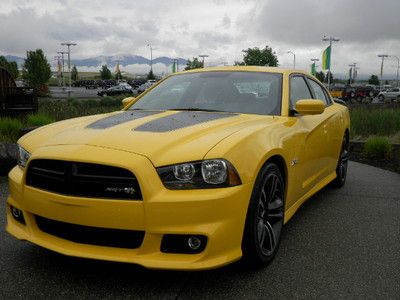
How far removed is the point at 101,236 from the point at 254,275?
1.10 metres

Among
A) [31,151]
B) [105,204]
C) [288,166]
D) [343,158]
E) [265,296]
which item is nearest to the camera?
[105,204]

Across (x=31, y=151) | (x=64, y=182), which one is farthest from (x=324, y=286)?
(x=31, y=151)

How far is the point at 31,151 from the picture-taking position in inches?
125

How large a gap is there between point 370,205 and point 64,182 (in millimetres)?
3652

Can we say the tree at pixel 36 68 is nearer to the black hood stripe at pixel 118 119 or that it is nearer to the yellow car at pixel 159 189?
the black hood stripe at pixel 118 119

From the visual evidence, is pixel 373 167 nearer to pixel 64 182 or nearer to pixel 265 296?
pixel 265 296

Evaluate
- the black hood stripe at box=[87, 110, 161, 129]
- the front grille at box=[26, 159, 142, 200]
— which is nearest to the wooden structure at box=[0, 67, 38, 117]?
the black hood stripe at box=[87, 110, 161, 129]

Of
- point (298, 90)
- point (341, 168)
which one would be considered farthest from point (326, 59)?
point (298, 90)

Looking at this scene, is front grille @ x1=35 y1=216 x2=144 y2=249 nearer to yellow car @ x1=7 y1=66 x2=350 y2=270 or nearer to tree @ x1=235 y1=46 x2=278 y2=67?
yellow car @ x1=7 y1=66 x2=350 y2=270

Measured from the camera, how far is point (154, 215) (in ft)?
8.61

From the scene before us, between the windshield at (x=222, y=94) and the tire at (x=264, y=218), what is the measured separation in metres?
0.83

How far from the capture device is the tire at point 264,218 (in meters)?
2.97

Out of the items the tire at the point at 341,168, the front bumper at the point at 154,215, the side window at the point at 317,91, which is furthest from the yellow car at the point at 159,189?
the tire at the point at 341,168

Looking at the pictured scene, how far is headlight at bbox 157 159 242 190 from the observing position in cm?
271
